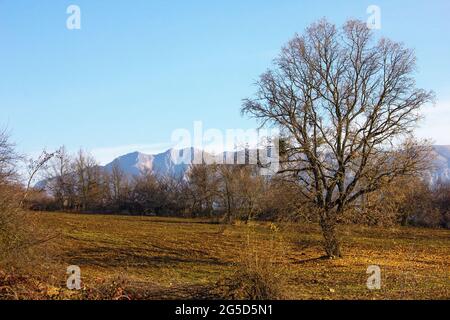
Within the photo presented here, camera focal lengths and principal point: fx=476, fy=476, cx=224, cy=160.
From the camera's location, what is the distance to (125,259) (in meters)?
26.1

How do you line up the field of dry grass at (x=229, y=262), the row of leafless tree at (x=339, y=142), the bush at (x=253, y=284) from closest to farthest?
the bush at (x=253, y=284) < the field of dry grass at (x=229, y=262) < the row of leafless tree at (x=339, y=142)

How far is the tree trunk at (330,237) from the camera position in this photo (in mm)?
23420

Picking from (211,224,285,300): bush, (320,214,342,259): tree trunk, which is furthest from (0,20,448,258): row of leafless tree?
(211,224,285,300): bush

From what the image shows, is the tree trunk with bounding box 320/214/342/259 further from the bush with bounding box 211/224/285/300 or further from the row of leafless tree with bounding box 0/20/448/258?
the bush with bounding box 211/224/285/300

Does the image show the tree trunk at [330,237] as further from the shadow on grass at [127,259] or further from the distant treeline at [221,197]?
the shadow on grass at [127,259]

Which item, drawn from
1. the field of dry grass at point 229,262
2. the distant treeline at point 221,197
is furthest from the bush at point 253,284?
the distant treeline at point 221,197

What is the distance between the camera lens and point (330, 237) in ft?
79.7

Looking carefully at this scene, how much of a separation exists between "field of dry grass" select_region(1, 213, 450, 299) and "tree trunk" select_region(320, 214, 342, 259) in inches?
18.6

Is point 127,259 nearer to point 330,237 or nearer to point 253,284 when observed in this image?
point 330,237

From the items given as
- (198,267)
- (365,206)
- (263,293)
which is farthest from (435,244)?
(263,293)

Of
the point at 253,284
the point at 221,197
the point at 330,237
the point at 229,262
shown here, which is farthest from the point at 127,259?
the point at 221,197

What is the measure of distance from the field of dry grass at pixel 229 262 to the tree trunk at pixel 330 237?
472 millimetres

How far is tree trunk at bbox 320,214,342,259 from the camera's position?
23.4 m

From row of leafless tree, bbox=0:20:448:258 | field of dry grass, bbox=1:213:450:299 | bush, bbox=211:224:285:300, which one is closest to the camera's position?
bush, bbox=211:224:285:300
